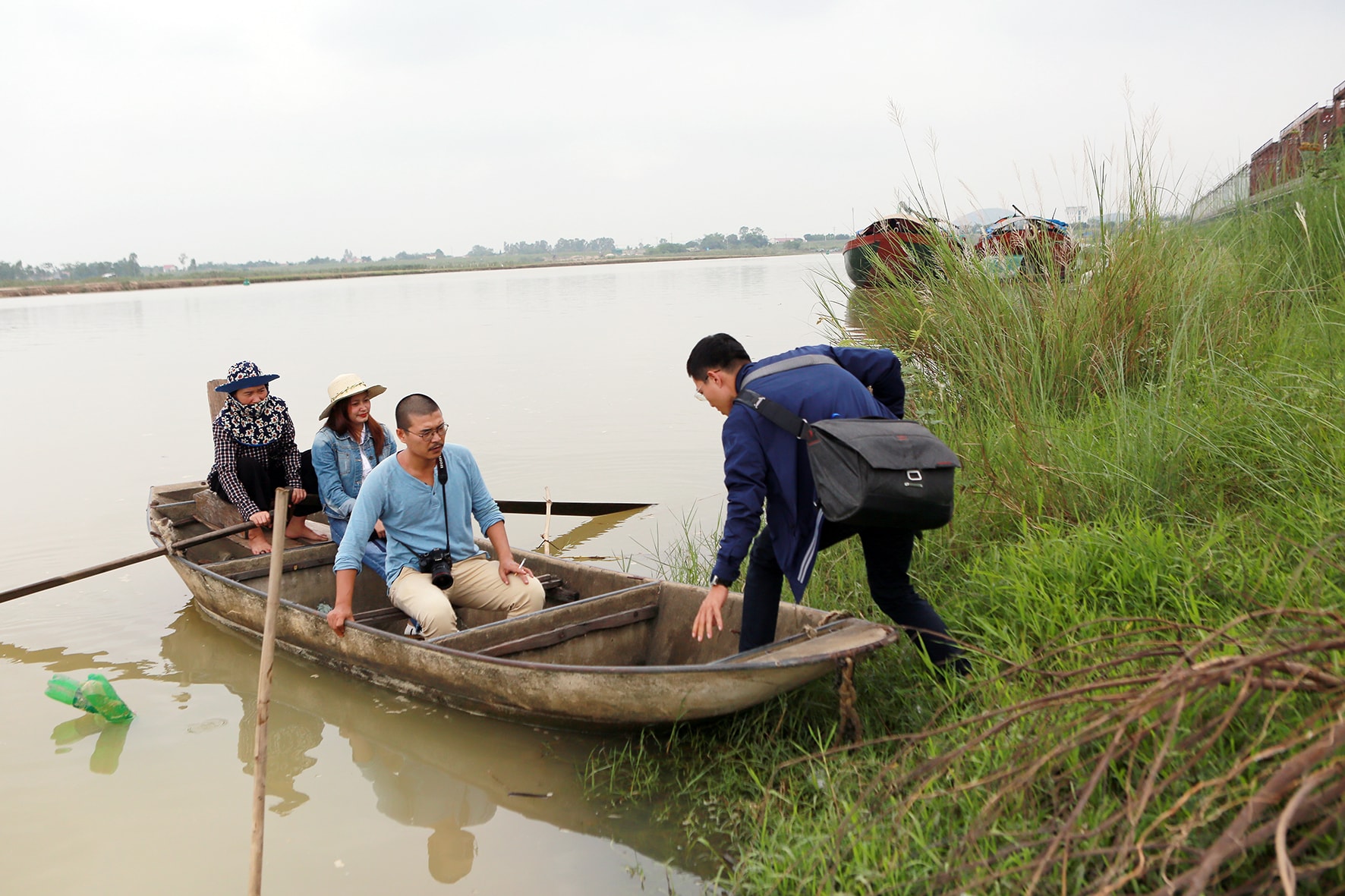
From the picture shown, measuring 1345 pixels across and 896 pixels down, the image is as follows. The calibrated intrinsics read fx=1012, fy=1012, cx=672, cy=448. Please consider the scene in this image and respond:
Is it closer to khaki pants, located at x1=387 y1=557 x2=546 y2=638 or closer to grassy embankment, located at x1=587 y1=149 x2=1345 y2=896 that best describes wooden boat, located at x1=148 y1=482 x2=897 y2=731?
khaki pants, located at x1=387 y1=557 x2=546 y2=638

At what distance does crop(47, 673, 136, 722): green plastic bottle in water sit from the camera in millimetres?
5066

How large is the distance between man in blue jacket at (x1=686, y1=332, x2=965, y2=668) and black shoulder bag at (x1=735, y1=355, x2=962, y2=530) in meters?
0.15

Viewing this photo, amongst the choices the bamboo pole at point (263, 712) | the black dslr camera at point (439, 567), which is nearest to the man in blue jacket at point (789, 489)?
the bamboo pole at point (263, 712)

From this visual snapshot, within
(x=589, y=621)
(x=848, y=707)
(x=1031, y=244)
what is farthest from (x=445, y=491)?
(x=1031, y=244)

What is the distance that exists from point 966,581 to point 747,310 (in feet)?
83.2

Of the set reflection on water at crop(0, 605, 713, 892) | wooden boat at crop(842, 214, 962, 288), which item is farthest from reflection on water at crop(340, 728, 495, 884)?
wooden boat at crop(842, 214, 962, 288)

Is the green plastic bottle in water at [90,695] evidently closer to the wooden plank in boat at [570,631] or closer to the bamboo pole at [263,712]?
the wooden plank in boat at [570,631]

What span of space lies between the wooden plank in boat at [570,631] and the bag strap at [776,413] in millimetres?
1591

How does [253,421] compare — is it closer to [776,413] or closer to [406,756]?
[406,756]

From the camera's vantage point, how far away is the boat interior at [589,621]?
154 inches

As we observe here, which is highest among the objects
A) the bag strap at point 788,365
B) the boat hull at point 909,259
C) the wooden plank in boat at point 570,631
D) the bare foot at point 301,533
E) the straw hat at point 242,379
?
the boat hull at point 909,259

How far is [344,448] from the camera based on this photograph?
6.26m

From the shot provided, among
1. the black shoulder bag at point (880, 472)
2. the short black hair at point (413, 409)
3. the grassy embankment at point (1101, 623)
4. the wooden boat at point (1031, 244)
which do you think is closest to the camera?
the grassy embankment at point (1101, 623)

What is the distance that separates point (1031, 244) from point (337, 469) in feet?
15.2
